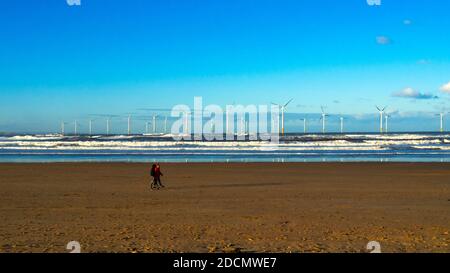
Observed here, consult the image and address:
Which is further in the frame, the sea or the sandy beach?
the sea

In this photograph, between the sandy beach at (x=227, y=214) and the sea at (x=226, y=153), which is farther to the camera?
the sea at (x=226, y=153)

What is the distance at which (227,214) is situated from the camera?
16.0m

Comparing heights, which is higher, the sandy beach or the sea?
the sandy beach

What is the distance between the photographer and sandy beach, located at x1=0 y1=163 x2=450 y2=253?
37.8ft

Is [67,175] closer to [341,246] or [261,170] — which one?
[261,170]

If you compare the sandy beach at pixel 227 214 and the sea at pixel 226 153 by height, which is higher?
the sandy beach at pixel 227 214

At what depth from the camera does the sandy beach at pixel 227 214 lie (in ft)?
37.8

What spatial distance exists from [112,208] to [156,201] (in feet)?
7.37

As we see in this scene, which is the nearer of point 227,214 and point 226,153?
point 227,214

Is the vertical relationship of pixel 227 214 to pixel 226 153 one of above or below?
above
